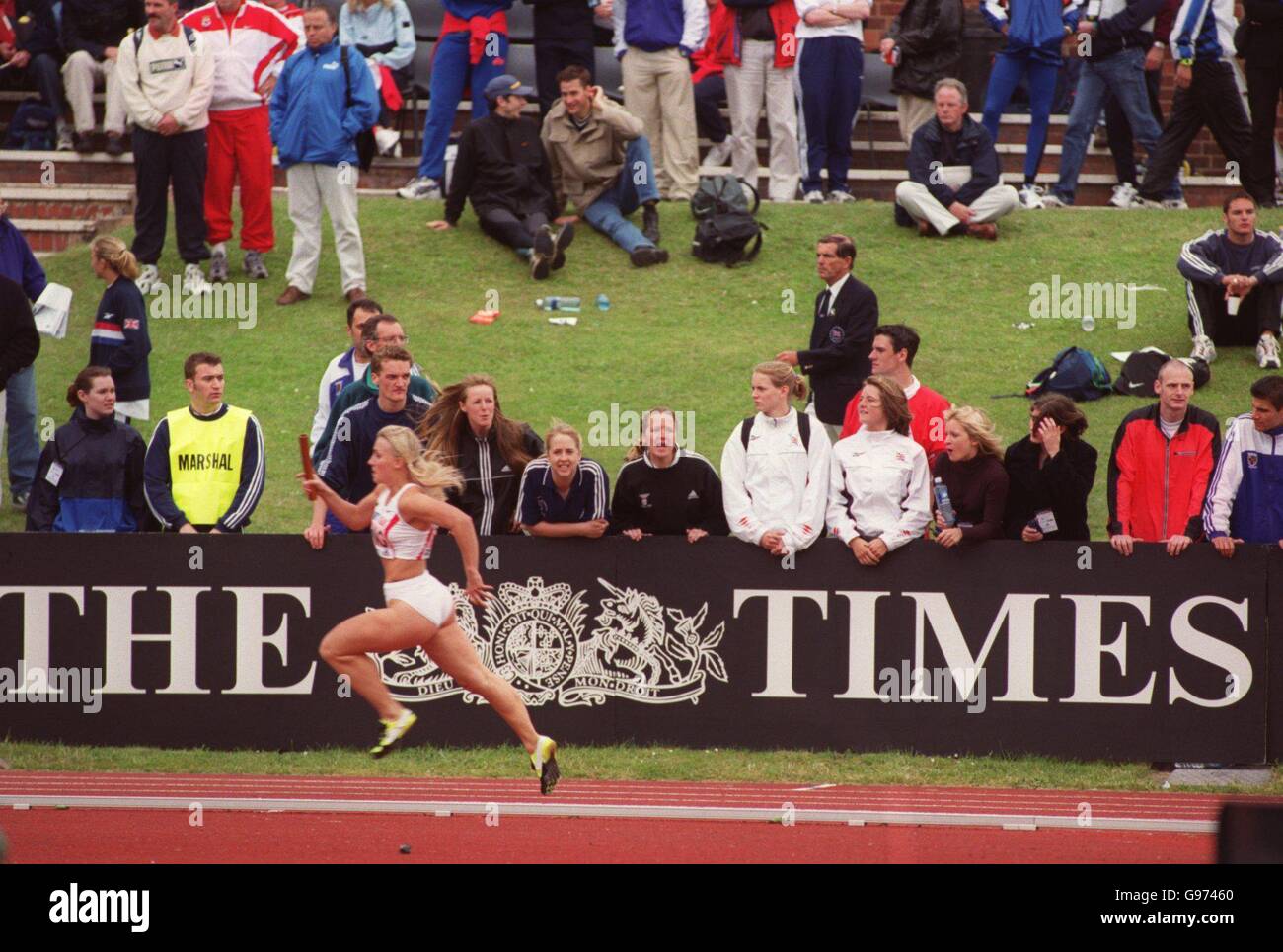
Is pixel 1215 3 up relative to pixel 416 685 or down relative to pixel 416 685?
up

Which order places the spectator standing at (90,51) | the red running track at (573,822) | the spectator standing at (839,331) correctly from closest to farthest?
the red running track at (573,822)
the spectator standing at (839,331)
the spectator standing at (90,51)

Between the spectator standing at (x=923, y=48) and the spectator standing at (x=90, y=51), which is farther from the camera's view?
the spectator standing at (x=90, y=51)

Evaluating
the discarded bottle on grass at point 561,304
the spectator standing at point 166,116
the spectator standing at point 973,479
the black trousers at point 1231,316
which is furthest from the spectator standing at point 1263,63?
the spectator standing at point 166,116

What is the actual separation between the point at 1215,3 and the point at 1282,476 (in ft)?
27.9

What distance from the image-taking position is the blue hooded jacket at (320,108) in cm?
1617

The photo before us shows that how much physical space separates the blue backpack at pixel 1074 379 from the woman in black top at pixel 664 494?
5339 mm

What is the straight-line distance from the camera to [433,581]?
8.93 metres

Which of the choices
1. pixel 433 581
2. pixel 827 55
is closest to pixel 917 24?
pixel 827 55

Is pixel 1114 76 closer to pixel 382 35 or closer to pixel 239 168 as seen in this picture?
pixel 382 35

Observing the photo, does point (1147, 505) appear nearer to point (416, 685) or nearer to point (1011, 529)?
point (1011, 529)

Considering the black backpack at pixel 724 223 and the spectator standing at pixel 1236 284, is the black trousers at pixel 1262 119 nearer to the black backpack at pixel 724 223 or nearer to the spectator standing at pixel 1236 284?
the spectator standing at pixel 1236 284

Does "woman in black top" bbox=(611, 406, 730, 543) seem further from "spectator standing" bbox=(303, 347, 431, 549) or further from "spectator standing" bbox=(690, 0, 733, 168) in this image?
"spectator standing" bbox=(690, 0, 733, 168)

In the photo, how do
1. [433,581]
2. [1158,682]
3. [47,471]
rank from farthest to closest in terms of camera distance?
[47,471]
[1158,682]
[433,581]

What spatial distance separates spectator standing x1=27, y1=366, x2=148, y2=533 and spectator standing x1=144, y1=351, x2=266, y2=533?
23cm
